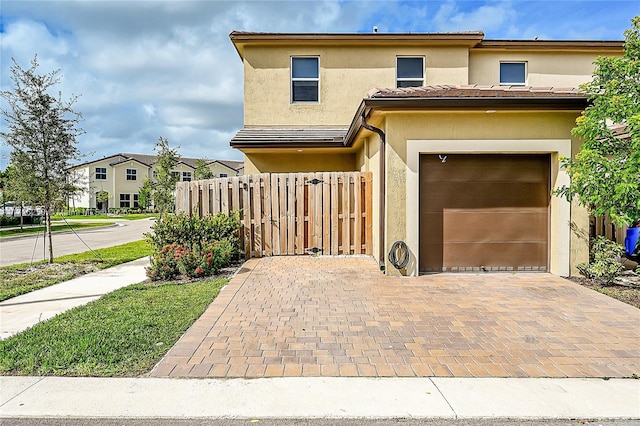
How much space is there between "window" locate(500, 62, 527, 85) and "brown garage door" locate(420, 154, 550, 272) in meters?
7.88

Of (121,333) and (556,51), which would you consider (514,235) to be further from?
(556,51)

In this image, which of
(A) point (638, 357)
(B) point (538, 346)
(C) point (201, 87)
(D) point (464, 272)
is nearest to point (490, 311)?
(B) point (538, 346)

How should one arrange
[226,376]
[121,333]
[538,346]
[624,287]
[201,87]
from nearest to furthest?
[226,376] < [538,346] < [121,333] < [624,287] < [201,87]

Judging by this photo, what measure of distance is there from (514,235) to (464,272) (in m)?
1.38

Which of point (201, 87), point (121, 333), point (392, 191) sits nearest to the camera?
point (121, 333)

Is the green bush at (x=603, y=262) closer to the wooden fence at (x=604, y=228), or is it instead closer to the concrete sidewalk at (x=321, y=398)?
the wooden fence at (x=604, y=228)

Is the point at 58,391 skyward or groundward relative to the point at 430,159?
groundward

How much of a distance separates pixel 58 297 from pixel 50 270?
3.33 meters

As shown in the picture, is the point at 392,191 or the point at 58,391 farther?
the point at 392,191

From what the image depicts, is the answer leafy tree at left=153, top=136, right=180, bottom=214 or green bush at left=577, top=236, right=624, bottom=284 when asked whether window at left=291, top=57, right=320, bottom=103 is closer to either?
leafy tree at left=153, top=136, right=180, bottom=214

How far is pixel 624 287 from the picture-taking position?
7.91m

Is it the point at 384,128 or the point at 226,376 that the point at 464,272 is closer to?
the point at 384,128

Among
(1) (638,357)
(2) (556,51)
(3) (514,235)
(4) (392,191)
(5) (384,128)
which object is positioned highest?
(2) (556,51)

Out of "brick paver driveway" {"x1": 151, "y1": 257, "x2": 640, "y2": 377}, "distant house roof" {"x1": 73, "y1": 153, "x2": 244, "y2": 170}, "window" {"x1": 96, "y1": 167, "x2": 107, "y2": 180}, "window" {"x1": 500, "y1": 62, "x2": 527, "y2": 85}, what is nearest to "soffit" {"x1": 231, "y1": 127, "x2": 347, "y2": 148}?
"brick paver driveway" {"x1": 151, "y1": 257, "x2": 640, "y2": 377}
